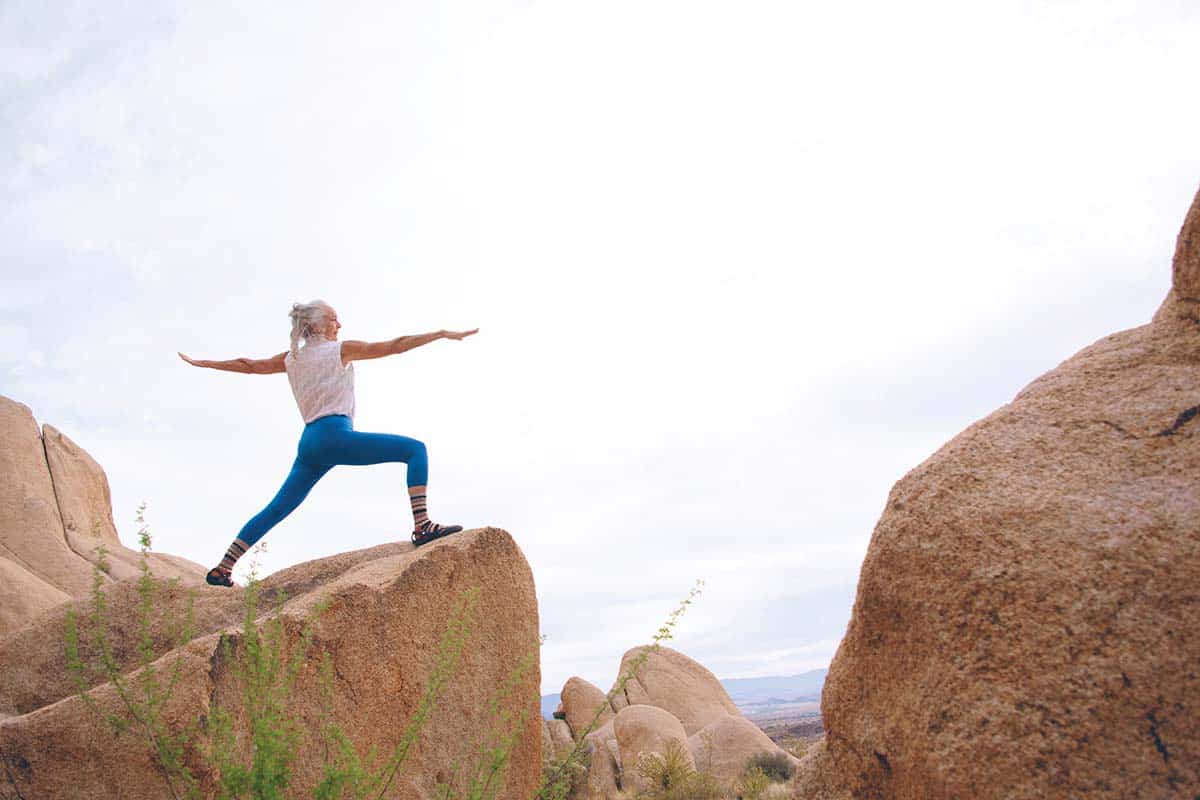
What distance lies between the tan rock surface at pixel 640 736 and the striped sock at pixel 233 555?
976cm

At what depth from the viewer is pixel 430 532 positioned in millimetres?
6984

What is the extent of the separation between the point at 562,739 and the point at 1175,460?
18314 mm

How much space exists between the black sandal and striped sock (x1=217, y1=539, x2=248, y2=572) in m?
1.27

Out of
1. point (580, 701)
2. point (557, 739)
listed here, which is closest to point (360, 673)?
point (557, 739)

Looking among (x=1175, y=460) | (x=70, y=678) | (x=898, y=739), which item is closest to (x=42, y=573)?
(x=70, y=678)

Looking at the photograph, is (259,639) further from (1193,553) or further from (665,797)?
(665,797)

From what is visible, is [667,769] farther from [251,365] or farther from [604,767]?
[251,365]

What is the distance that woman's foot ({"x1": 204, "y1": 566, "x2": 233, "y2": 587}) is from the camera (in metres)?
6.89

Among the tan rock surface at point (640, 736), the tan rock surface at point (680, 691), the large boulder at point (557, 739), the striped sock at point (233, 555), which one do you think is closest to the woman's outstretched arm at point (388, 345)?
the striped sock at point (233, 555)

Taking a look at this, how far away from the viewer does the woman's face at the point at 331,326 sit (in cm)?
738

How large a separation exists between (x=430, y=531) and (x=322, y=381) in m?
1.40

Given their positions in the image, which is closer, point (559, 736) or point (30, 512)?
point (30, 512)

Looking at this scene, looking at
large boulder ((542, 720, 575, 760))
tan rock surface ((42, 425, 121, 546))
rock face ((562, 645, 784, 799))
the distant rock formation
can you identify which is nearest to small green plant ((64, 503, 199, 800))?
the distant rock formation

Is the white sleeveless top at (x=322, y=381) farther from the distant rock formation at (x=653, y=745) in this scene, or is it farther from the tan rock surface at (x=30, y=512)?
the tan rock surface at (x=30, y=512)
